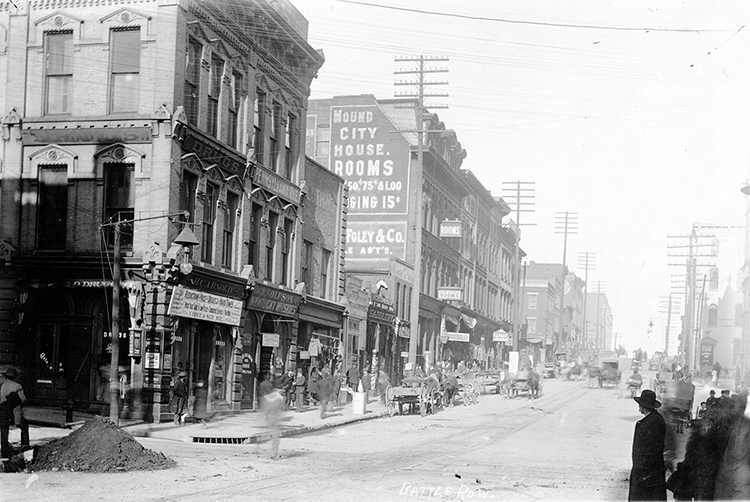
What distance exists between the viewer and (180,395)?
81.4 ft

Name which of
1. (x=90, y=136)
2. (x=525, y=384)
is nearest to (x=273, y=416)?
(x=90, y=136)

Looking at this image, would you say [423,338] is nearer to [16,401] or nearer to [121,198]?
[121,198]

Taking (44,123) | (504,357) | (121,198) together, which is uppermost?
(44,123)

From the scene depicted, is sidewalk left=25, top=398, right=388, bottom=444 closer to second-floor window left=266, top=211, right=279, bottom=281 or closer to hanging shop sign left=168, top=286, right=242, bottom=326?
hanging shop sign left=168, top=286, right=242, bottom=326

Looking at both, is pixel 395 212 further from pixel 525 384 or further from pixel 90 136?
pixel 90 136

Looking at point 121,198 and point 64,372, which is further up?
point 121,198

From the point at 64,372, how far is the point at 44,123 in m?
7.24

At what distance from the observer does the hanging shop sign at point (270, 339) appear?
108 feet

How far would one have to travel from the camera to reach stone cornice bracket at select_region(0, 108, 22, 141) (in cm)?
2645

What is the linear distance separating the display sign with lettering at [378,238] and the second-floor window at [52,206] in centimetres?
2662

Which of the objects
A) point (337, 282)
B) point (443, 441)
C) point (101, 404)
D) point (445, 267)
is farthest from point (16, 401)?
point (445, 267)

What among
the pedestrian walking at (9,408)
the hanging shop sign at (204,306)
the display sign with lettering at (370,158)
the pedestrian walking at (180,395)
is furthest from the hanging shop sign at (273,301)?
the display sign with lettering at (370,158)

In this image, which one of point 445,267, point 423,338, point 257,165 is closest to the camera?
point 257,165

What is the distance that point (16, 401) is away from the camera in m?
16.1
